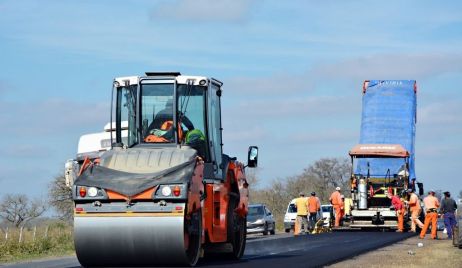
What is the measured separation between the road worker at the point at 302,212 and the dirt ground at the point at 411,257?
30.4 feet

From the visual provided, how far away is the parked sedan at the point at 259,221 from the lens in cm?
4222

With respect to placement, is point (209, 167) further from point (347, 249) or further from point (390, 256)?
point (347, 249)

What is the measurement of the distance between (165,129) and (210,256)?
3378 mm

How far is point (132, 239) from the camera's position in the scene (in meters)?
15.6

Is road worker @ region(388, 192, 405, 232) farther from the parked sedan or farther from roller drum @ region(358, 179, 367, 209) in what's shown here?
the parked sedan

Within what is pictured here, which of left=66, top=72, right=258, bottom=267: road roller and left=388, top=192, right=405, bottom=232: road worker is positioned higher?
left=66, top=72, right=258, bottom=267: road roller

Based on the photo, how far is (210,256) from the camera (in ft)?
66.1

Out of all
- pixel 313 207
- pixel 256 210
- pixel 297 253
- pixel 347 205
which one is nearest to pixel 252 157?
pixel 297 253

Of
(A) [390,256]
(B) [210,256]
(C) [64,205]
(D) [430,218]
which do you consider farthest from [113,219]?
(C) [64,205]

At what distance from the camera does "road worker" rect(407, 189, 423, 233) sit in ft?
127

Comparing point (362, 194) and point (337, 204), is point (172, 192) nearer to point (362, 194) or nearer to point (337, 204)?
point (362, 194)

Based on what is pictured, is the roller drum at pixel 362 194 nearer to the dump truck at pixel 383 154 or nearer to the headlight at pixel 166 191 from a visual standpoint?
the dump truck at pixel 383 154

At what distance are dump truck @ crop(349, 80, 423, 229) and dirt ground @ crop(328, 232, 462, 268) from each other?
1124 cm

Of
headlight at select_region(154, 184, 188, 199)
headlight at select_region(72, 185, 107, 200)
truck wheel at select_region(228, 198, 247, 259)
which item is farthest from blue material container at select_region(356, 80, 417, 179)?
headlight at select_region(72, 185, 107, 200)
